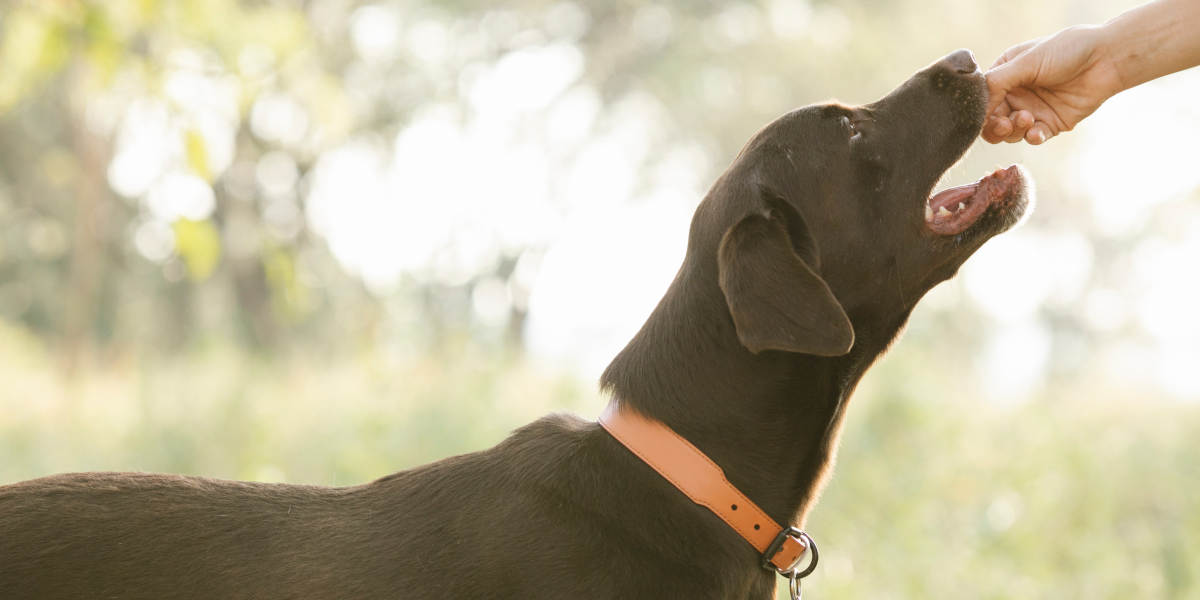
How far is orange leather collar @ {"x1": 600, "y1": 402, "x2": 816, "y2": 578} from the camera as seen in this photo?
299 centimetres

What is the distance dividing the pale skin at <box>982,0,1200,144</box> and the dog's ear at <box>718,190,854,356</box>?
1174mm

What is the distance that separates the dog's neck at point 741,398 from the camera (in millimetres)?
3115

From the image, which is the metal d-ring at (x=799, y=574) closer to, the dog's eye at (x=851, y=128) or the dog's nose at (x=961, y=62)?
the dog's eye at (x=851, y=128)

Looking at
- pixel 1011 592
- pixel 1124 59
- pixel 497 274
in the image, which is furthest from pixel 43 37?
pixel 497 274

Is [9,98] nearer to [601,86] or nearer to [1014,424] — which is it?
[1014,424]

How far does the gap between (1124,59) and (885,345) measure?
1.35 m

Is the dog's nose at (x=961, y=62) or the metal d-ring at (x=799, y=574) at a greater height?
the dog's nose at (x=961, y=62)

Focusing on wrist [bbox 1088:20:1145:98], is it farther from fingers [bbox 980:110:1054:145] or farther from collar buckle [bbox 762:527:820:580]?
collar buckle [bbox 762:527:820:580]

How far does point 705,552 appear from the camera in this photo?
2922 millimetres

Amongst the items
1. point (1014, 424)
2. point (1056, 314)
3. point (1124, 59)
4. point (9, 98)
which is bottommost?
point (1056, 314)

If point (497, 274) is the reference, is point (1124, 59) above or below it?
above

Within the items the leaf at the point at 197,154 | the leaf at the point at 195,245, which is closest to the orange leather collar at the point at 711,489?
the leaf at the point at 195,245

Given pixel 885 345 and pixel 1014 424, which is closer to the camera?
pixel 885 345

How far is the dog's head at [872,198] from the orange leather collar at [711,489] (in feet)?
1.51
